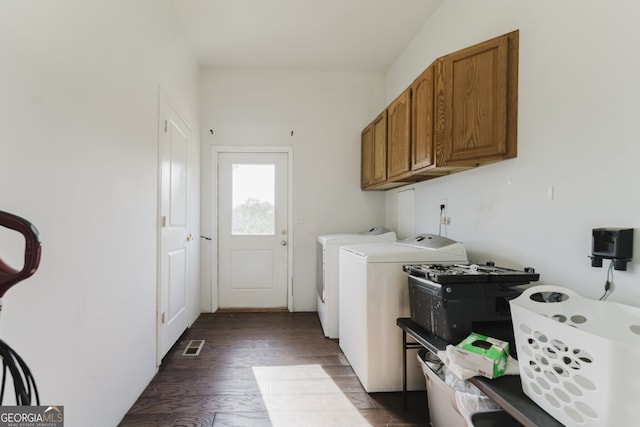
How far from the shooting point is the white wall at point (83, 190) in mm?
1068

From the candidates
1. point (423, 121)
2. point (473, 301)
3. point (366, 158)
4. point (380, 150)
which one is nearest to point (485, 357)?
point (473, 301)

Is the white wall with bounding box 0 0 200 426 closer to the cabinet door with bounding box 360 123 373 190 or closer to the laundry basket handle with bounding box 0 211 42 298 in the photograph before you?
the laundry basket handle with bounding box 0 211 42 298

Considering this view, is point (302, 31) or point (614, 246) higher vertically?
point (302, 31)

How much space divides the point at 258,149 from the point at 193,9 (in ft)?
4.94

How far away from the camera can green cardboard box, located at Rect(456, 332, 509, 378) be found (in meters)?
1.16

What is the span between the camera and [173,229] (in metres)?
2.71

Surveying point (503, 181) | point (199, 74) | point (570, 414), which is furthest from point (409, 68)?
point (570, 414)

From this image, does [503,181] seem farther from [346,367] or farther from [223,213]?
[223,213]

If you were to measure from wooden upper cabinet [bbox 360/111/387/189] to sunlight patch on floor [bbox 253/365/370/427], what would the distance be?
1.81 m

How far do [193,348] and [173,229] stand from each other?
1.06 metres

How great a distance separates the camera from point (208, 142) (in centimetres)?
373

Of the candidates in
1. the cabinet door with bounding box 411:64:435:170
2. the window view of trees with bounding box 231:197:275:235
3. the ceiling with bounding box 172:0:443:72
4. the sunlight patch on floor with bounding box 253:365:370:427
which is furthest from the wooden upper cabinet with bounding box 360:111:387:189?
the sunlight patch on floor with bounding box 253:365:370:427

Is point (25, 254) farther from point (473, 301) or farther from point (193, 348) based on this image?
point (193, 348)

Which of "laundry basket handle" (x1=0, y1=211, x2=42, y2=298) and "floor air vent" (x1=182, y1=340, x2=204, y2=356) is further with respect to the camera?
→ "floor air vent" (x1=182, y1=340, x2=204, y2=356)
